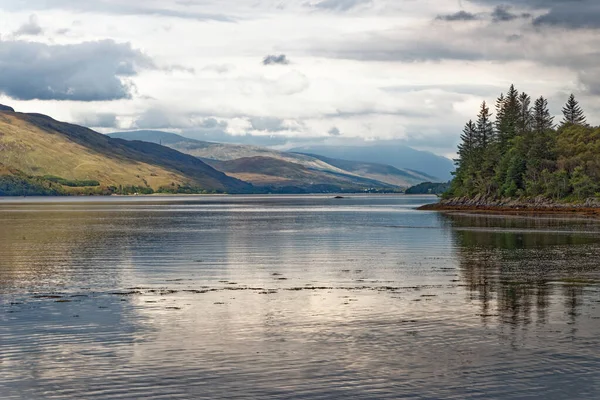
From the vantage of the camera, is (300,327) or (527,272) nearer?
(300,327)

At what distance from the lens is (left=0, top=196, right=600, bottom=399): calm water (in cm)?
2687

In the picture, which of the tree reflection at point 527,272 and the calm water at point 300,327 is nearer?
the calm water at point 300,327

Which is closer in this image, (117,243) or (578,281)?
(578,281)

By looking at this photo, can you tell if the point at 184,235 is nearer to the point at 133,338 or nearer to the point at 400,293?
the point at 400,293

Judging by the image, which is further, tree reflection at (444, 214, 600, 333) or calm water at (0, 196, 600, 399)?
tree reflection at (444, 214, 600, 333)

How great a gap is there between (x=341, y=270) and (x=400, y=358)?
35.5 m

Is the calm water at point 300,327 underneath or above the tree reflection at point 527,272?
underneath

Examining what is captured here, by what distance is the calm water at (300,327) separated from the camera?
26872mm

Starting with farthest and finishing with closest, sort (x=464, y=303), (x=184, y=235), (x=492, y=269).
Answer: (x=184, y=235)
(x=492, y=269)
(x=464, y=303)

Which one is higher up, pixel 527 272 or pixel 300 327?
pixel 527 272

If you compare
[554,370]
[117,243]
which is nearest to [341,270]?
[554,370]

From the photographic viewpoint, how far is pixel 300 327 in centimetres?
3766

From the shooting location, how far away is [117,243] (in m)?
101

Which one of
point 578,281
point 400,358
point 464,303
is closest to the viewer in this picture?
point 400,358
